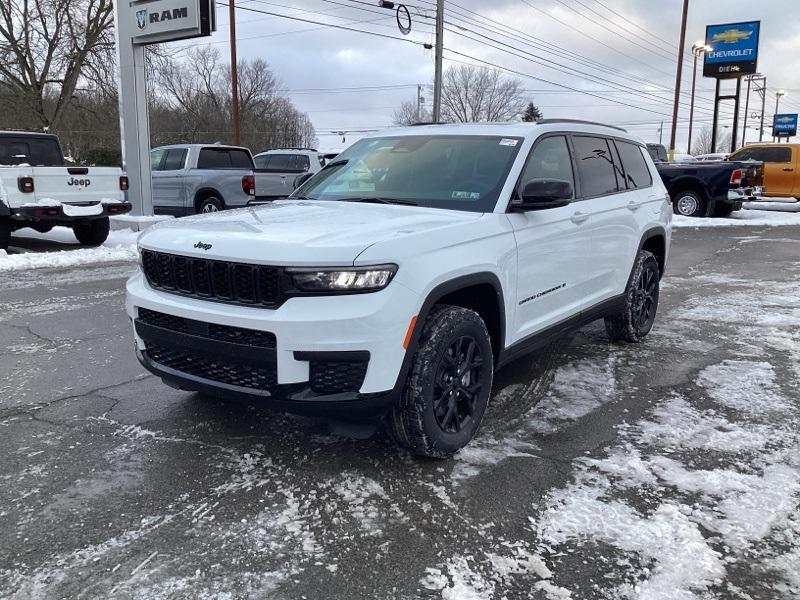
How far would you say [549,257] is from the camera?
424 centimetres

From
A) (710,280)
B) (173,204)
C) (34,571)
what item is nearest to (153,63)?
(173,204)

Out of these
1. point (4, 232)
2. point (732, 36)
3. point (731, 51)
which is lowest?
point (4, 232)

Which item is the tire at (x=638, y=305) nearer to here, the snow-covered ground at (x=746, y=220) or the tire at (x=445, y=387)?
the tire at (x=445, y=387)

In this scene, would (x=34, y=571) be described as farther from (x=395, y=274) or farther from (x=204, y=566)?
(x=395, y=274)

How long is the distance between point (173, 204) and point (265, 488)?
12713mm

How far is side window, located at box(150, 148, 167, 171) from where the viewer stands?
15226mm

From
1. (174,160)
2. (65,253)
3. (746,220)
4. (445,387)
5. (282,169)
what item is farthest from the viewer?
(746,220)

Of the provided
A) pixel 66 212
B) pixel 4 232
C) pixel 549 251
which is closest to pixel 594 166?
pixel 549 251

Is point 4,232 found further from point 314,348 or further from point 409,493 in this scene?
point 409,493

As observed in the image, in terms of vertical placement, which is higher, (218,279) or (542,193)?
(542,193)

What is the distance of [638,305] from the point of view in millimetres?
5938

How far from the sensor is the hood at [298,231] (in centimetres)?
299

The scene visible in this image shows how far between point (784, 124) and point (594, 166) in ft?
277

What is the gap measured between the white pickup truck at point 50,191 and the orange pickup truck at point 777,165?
1934 centimetres
